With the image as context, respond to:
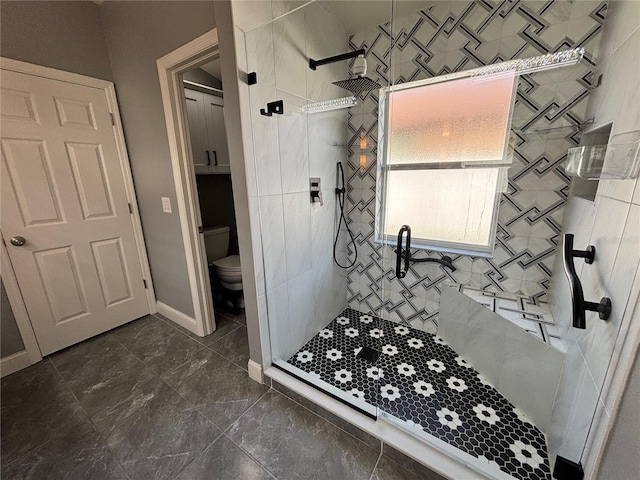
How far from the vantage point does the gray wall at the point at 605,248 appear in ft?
2.61

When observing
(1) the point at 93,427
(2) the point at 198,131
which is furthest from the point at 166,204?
(1) the point at 93,427

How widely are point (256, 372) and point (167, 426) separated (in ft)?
1.75

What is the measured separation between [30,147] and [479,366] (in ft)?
11.4

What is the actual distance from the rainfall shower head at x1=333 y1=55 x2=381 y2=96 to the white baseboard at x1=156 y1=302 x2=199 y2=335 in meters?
2.30

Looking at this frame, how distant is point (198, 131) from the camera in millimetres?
2527

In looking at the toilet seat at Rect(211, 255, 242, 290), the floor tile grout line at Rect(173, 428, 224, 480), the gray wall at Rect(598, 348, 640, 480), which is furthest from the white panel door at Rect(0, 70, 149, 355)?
the gray wall at Rect(598, 348, 640, 480)

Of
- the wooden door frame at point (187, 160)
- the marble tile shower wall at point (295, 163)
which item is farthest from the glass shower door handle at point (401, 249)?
the wooden door frame at point (187, 160)

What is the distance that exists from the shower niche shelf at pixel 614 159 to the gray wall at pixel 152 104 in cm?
201

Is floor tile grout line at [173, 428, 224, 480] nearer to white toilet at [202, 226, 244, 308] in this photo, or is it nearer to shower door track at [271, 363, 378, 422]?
shower door track at [271, 363, 378, 422]

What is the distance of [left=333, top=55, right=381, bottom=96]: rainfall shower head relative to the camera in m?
1.66

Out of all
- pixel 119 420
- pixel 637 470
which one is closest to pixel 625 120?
pixel 637 470

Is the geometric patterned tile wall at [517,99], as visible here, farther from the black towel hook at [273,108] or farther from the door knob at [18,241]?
the door knob at [18,241]

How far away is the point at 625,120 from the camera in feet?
3.12

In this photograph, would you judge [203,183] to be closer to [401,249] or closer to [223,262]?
[223,262]
